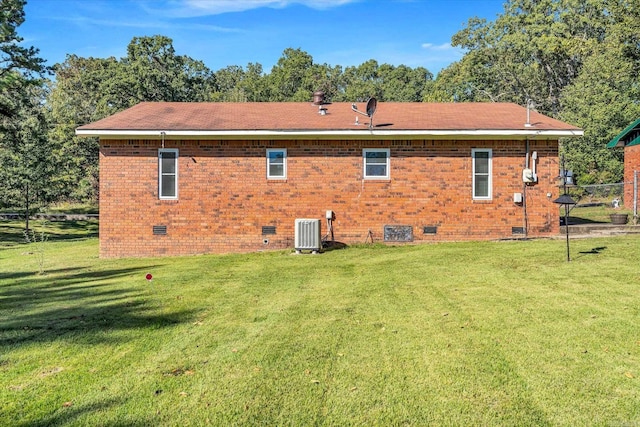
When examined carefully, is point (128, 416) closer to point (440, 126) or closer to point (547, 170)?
point (440, 126)

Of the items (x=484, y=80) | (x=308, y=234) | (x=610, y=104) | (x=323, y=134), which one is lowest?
(x=308, y=234)

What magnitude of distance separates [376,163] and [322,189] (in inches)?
67.8

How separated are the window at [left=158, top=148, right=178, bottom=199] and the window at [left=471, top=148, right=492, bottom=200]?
335 inches

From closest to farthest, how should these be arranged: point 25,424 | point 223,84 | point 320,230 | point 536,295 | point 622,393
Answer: point 25,424 < point 622,393 < point 536,295 < point 320,230 < point 223,84

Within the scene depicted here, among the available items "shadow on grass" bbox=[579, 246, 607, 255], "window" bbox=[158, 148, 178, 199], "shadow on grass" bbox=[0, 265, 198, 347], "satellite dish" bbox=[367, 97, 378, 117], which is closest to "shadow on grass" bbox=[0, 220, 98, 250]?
"window" bbox=[158, 148, 178, 199]

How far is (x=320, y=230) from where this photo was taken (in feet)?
44.3

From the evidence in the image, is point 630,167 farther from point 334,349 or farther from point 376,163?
point 334,349

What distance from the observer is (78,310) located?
6930 millimetres

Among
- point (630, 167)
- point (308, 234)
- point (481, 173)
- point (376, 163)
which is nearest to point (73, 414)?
point (308, 234)

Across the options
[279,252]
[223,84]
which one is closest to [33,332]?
[279,252]

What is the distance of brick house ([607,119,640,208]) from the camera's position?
70.0 feet

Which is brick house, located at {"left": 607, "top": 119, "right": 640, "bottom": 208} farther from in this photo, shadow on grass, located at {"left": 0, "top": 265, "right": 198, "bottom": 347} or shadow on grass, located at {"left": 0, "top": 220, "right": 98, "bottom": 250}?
shadow on grass, located at {"left": 0, "top": 220, "right": 98, "bottom": 250}

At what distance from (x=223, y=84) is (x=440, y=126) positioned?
6884cm

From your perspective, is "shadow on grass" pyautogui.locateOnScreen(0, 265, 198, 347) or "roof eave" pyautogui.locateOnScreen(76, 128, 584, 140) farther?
"roof eave" pyautogui.locateOnScreen(76, 128, 584, 140)
